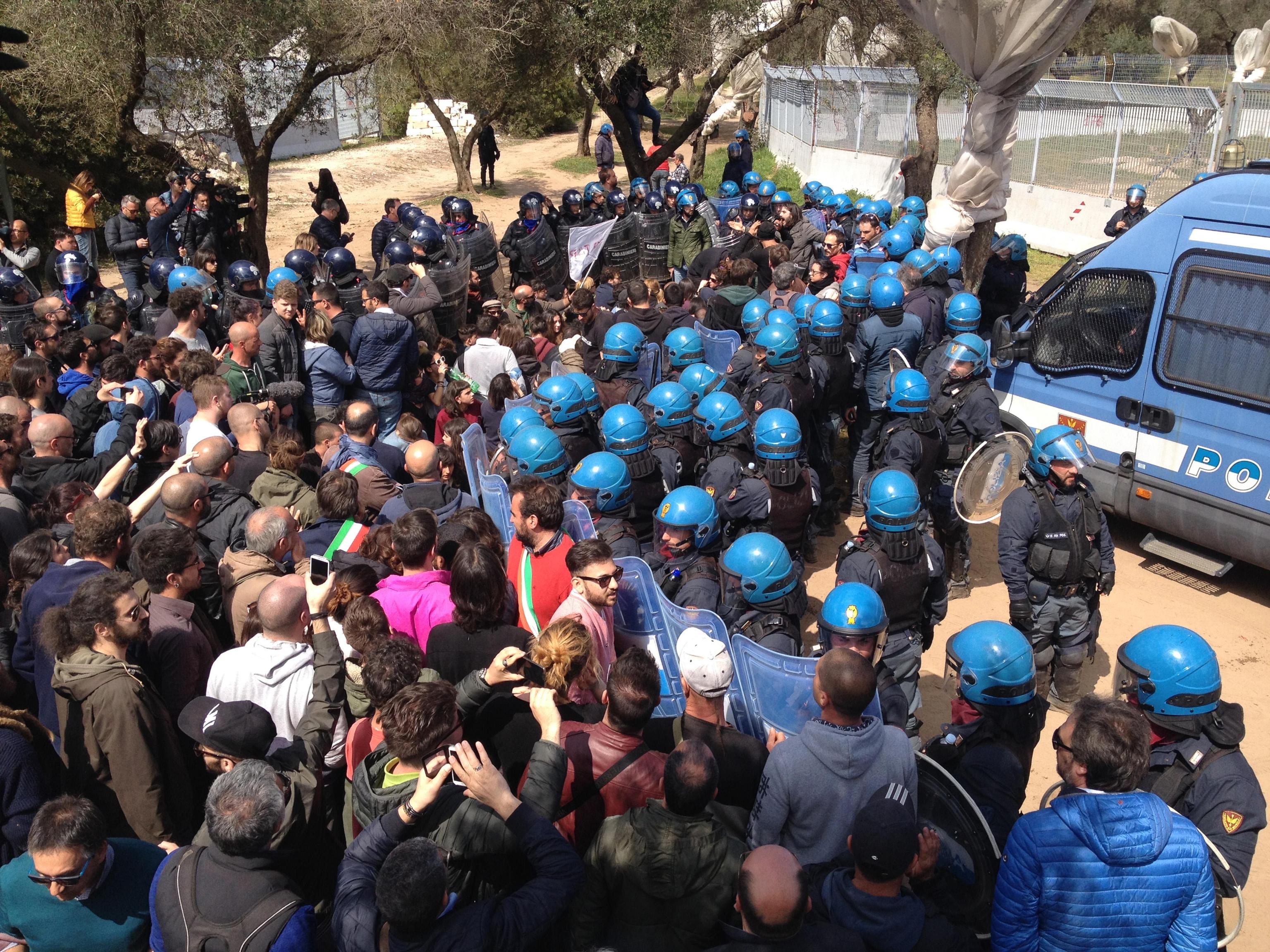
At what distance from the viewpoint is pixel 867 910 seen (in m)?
2.78

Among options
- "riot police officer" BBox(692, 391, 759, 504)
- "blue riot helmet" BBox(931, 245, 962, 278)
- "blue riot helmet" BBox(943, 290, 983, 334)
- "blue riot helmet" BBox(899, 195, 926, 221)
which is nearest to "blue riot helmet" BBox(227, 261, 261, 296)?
"riot police officer" BBox(692, 391, 759, 504)

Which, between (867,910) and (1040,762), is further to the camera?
(1040,762)

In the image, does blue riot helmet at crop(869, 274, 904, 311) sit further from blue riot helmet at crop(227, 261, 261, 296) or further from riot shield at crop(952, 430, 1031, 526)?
blue riot helmet at crop(227, 261, 261, 296)

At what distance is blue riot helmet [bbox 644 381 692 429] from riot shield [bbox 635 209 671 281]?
6.36 meters

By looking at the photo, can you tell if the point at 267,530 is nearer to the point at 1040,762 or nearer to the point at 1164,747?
the point at 1164,747

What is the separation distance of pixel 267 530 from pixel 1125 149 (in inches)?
690

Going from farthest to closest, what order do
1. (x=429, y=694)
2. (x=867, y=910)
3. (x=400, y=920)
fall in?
(x=429, y=694) < (x=867, y=910) < (x=400, y=920)

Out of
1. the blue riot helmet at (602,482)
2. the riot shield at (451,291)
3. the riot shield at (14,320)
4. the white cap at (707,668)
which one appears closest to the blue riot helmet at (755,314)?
the blue riot helmet at (602,482)

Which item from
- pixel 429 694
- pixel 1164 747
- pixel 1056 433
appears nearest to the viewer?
pixel 429 694

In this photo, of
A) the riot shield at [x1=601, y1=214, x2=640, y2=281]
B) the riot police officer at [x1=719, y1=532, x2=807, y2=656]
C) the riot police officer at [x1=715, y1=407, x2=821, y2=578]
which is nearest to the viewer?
the riot police officer at [x1=719, y1=532, x2=807, y2=656]

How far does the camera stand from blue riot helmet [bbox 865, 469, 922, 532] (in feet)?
16.3

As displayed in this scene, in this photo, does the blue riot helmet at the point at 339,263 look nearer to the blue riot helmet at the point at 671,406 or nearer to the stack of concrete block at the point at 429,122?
the blue riot helmet at the point at 671,406

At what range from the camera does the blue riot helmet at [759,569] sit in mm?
4391

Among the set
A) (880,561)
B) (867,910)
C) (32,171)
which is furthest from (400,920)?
(32,171)
